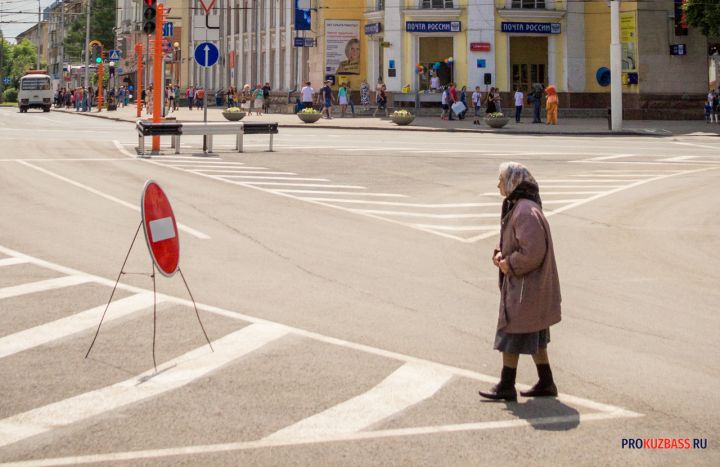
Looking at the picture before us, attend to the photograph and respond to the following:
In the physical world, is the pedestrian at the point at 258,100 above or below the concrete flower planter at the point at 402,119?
above

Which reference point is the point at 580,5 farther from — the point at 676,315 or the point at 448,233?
the point at 676,315

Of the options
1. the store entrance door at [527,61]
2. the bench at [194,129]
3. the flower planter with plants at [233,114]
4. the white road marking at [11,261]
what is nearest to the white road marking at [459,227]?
the white road marking at [11,261]

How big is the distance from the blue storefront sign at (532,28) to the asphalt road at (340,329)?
35809 millimetres

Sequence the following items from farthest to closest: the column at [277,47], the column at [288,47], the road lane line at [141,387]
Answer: the column at [277,47] < the column at [288,47] < the road lane line at [141,387]

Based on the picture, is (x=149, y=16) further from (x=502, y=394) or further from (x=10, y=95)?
(x=10, y=95)

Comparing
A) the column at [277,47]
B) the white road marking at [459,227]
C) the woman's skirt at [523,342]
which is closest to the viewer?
the woman's skirt at [523,342]

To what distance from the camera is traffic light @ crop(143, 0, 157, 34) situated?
89.9 feet

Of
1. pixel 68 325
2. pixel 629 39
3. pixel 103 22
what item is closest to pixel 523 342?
pixel 68 325

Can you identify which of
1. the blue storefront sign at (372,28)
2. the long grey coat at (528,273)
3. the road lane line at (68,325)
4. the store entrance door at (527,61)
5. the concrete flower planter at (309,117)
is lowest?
the road lane line at (68,325)

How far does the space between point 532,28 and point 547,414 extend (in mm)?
51944

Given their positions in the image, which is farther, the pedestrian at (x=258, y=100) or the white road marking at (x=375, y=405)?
the pedestrian at (x=258, y=100)

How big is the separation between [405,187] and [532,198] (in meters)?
14.6

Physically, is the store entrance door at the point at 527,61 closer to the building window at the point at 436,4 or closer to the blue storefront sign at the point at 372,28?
the building window at the point at 436,4

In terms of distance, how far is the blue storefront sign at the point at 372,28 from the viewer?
2317 inches
